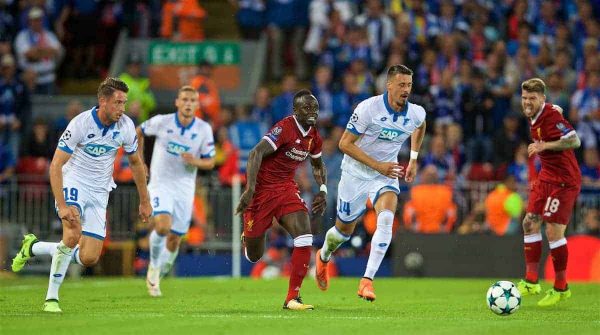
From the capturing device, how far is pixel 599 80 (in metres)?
24.5

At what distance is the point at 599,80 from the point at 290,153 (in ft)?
40.6

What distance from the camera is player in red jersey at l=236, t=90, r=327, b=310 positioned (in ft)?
43.9

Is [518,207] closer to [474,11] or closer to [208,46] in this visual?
[474,11]

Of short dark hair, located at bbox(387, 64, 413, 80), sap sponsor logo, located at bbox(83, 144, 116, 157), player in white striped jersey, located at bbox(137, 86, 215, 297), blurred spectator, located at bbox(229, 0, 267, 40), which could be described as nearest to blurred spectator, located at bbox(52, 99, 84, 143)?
blurred spectator, located at bbox(229, 0, 267, 40)

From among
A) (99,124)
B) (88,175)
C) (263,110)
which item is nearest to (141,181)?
(88,175)

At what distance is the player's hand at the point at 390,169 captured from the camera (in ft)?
47.4

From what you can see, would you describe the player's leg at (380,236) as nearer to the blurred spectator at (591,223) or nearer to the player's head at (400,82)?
the player's head at (400,82)

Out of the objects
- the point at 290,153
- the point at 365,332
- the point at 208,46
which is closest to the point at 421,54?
the point at 208,46

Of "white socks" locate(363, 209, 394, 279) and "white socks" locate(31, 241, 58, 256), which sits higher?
"white socks" locate(363, 209, 394, 279)

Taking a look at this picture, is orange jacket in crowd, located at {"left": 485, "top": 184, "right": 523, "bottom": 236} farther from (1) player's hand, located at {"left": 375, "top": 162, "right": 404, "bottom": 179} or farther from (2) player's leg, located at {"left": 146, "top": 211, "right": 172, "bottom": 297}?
(1) player's hand, located at {"left": 375, "top": 162, "right": 404, "bottom": 179}

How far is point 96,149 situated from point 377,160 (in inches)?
138

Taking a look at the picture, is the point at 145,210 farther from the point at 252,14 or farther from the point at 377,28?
the point at 252,14

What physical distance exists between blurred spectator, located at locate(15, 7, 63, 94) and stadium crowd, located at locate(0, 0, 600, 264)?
1.1 inches

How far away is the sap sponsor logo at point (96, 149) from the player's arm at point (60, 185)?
55 centimetres
